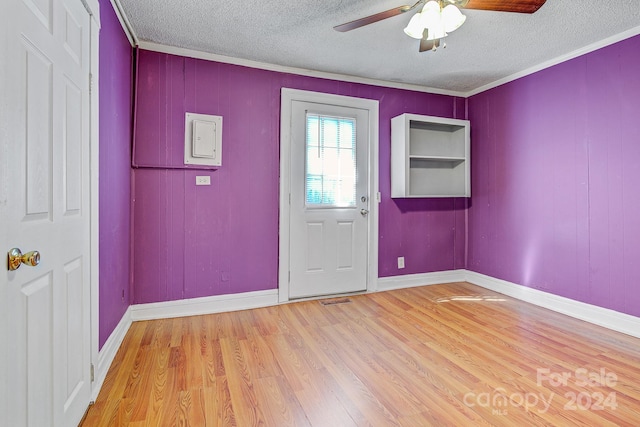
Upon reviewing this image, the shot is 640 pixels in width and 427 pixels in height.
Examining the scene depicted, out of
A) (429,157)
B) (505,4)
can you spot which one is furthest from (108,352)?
(429,157)

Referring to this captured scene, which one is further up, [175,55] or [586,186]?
[175,55]

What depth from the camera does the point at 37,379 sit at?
1.16 metres

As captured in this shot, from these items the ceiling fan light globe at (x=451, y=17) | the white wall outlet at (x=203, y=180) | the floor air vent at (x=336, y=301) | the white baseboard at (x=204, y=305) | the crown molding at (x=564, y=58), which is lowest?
the floor air vent at (x=336, y=301)

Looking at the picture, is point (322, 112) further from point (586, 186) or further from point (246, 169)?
point (586, 186)

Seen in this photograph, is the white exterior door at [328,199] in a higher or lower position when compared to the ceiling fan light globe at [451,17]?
lower

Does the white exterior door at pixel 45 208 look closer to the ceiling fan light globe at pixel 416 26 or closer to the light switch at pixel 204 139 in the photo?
the light switch at pixel 204 139

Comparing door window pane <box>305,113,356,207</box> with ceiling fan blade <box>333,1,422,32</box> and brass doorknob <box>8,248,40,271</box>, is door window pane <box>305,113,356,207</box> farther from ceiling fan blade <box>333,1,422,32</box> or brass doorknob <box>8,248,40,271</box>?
brass doorknob <box>8,248,40,271</box>

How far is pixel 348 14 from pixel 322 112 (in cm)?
121

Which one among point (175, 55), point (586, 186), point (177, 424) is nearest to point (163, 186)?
point (175, 55)

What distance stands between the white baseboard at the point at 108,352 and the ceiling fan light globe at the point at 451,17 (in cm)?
283

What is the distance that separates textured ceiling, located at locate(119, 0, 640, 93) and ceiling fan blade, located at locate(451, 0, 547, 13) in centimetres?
51

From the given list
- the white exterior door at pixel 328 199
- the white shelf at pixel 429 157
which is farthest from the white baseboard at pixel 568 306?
the white exterior door at pixel 328 199

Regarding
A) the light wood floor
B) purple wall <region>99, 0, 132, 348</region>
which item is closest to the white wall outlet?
purple wall <region>99, 0, 132, 348</region>

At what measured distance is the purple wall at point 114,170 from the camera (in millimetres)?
2045
